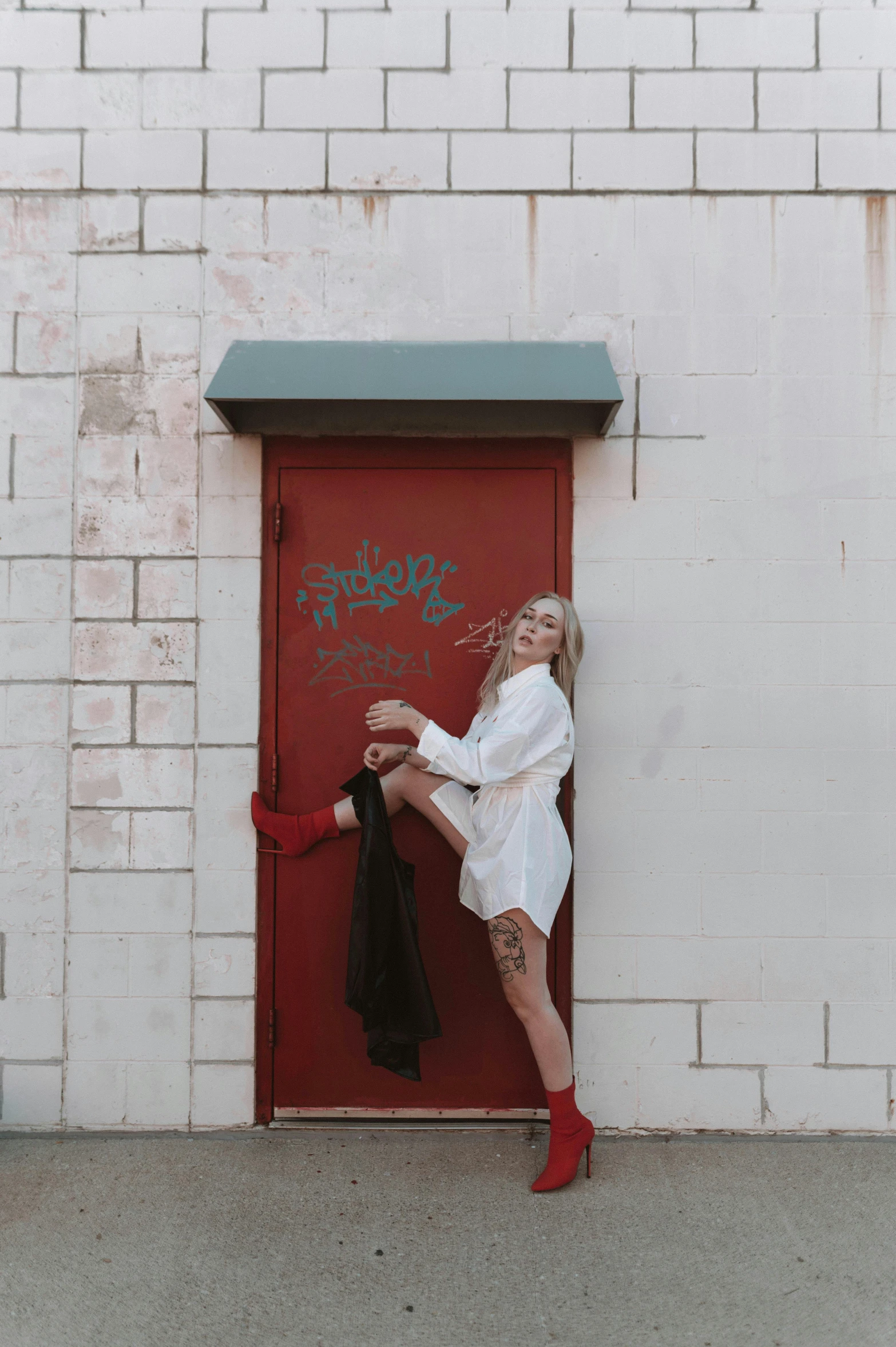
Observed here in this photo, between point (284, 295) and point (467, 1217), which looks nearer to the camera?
point (467, 1217)

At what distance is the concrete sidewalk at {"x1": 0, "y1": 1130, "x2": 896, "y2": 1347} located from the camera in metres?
2.49

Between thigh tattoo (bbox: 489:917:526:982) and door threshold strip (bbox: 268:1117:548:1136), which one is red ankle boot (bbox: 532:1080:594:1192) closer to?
door threshold strip (bbox: 268:1117:548:1136)

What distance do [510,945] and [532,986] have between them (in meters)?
0.18

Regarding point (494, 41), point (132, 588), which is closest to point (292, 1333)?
point (132, 588)

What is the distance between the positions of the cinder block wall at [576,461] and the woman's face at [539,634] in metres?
0.30

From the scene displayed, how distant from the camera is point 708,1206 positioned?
9.80 ft

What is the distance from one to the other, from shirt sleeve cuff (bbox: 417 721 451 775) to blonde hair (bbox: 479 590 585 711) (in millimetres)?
358

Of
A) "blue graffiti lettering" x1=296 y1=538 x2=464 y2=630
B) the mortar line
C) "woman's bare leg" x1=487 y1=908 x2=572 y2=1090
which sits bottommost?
the mortar line

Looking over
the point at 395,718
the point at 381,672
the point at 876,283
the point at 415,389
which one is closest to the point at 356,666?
the point at 381,672

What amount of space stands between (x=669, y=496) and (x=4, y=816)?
2.98 meters

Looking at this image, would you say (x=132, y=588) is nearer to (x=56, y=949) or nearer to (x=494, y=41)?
(x=56, y=949)

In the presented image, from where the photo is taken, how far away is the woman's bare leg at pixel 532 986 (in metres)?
3.07

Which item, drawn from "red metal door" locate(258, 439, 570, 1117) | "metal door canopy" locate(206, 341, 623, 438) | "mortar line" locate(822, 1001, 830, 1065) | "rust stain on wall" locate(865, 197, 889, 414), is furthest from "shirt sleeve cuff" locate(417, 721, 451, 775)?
"rust stain on wall" locate(865, 197, 889, 414)

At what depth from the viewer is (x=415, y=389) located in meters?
3.21
